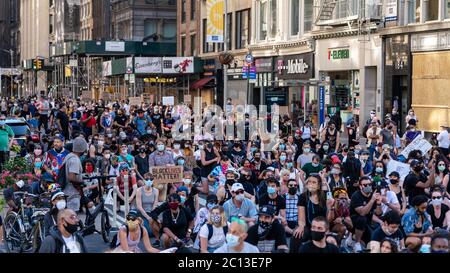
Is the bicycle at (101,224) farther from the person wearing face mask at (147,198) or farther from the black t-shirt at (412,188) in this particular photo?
the black t-shirt at (412,188)

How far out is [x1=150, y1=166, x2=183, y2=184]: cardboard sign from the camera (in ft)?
57.7

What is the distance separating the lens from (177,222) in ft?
47.8

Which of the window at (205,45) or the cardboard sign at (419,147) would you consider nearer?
the cardboard sign at (419,147)

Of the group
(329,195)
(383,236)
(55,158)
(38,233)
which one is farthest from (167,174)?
(383,236)

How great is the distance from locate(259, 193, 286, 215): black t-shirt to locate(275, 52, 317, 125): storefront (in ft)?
86.3

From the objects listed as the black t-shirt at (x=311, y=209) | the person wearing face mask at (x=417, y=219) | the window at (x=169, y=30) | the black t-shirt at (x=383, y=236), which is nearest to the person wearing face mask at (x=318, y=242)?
the black t-shirt at (x=383, y=236)

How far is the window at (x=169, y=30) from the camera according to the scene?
74.9m

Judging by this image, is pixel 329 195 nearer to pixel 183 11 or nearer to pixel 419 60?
pixel 419 60

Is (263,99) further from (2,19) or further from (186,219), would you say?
(2,19)

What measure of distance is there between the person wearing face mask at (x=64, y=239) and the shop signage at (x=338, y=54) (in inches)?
1236

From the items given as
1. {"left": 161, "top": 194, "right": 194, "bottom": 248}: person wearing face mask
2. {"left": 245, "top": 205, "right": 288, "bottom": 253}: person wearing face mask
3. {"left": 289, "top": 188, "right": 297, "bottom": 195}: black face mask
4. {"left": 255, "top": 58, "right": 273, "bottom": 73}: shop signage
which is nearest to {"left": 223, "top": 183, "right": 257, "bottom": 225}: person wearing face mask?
{"left": 161, "top": 194, "right": 194, "bottom": 248}: person wearing face mask

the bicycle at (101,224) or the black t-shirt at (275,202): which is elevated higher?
the black t-shirt at (275,202)

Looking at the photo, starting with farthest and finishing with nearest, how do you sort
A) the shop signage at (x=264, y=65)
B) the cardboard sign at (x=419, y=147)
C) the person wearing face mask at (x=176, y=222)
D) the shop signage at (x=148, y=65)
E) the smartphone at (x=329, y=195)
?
the shop signage at (x=148, y=65) → the shop signage at (x=264, y=65) → the cardboard sign at (x=419, y=147) → the smartphone at (x=329, y=195) → the person wearing face mask at (x=176, y=222)
